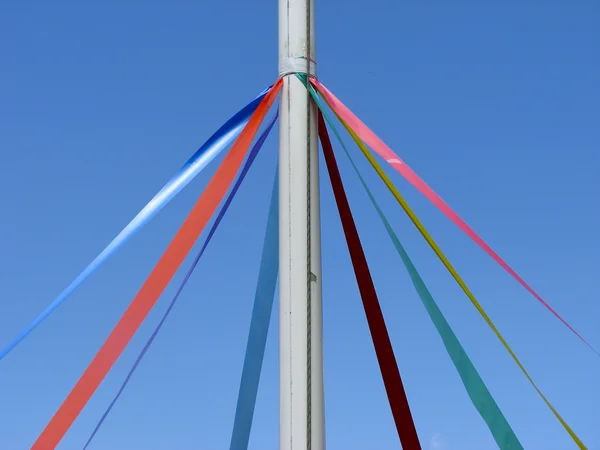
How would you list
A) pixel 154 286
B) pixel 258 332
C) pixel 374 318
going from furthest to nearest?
pixel 258 332 → pixel 374 318 → pixel 154 286

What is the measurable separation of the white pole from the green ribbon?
241mm

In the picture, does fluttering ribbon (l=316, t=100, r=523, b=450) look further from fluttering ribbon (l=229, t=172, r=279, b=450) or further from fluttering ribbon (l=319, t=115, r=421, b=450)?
fluttering ribbon (l=229, t=172, r=279, b=450)

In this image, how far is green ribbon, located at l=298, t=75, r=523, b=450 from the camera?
23.2ft

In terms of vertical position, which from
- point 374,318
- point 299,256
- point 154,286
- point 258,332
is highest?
point 374,318

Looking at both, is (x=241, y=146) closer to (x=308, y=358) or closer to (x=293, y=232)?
(x=293, y=232)

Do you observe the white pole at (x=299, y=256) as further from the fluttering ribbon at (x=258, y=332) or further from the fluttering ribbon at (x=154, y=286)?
the fluttering ribbon at (x=258, y=332)

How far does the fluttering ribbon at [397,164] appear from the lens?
7531 mm

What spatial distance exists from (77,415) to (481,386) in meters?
3.00

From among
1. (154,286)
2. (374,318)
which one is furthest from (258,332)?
(154,286)

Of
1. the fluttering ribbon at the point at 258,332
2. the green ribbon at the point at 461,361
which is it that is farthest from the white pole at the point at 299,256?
the fluttering ribbon at the point at 258,332

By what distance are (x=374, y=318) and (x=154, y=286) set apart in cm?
208

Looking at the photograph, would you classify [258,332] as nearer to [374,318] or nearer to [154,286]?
[374,318]

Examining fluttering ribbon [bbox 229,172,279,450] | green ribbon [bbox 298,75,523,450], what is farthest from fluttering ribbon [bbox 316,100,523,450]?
fluttering ribbon [bbox 229,172,279,450]

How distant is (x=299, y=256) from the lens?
6.90 metres
